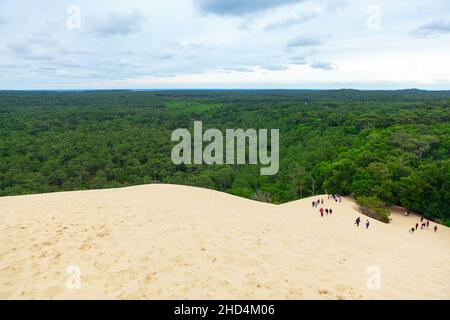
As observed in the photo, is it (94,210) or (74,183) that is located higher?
(94,210)

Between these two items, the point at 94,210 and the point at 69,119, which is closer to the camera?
the point at 94,210

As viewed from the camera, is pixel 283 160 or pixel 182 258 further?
pixel 283 160

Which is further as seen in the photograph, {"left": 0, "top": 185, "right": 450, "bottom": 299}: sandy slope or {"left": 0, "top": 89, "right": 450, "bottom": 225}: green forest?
{"left": 0, "top": 89, "right": 450, "bottom": 225}: green forest

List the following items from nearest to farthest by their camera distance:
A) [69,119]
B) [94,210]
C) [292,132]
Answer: [94,210], [292,132], [69,119]

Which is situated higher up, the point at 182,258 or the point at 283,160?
the point at 182,258

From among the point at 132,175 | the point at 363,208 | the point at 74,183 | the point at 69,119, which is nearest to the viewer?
the point at 363,208

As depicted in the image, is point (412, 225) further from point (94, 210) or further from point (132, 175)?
point (132, 175)

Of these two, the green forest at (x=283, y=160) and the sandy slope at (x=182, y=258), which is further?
the green forest at (x=283, y=160)
